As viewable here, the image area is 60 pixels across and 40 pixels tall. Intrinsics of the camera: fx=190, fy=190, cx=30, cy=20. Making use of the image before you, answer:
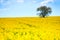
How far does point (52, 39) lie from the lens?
12281 mm

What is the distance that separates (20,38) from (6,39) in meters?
0.90

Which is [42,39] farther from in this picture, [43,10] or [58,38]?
[43,10]

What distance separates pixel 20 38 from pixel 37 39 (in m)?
1.11

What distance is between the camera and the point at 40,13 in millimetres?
58969

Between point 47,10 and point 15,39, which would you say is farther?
point 47,10

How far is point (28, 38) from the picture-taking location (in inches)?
480

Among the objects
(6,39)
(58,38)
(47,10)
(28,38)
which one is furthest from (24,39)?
(47,10)

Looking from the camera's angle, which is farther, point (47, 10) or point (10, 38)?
point (47, 10)

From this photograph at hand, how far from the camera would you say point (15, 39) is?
476 inches

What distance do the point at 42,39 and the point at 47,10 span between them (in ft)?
152

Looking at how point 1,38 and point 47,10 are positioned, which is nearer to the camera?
point 1,38

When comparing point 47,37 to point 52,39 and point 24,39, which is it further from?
point 24,39

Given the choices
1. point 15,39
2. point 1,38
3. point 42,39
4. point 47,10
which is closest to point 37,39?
point 42,39

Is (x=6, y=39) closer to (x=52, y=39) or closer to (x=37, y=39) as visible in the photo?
(x=37, y=39)
